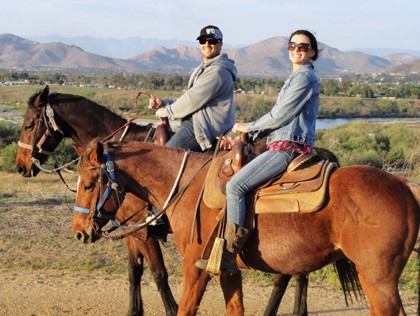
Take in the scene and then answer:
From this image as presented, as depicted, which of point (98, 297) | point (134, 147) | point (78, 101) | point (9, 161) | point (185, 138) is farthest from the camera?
point (9, 161)

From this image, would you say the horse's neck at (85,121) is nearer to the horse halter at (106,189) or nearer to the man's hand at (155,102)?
the man's hand at (155,102)

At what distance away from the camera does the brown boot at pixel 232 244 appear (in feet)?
13.7

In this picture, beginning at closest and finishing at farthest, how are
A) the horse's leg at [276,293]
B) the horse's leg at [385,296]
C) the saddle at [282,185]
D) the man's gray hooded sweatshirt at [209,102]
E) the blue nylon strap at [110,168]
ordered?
the horse's leg at [385,296] → the saddle at [282,185] → the blue nylon strap at [110,168] → the man's gray hooded sweatshirt at [209,102] → the horse's leg at [276,293]

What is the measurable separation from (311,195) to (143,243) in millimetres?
2531

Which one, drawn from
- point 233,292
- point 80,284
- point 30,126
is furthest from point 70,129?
point 233,292

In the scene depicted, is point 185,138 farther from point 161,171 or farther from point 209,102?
point 161,171

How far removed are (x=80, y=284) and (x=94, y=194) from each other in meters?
3.39

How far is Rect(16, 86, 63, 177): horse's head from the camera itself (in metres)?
6.57

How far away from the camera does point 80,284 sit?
7.51m

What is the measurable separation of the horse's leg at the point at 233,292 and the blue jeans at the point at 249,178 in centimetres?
77

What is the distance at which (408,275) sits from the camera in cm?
804

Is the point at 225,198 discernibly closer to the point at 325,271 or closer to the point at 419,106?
the point at 325,271

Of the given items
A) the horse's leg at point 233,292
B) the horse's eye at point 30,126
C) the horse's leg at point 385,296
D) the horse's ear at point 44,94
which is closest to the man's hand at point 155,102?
the horse's ear at point 44,94

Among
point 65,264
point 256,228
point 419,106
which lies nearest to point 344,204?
point 256,228
